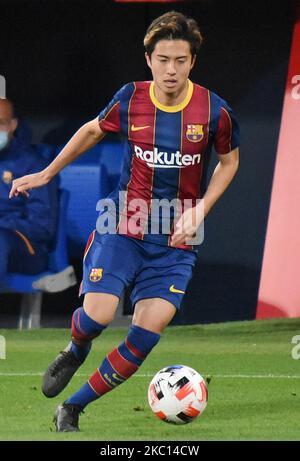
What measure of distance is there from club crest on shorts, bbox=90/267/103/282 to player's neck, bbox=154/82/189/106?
103 cm

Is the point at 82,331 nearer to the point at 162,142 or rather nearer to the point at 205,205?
the point at 205,205

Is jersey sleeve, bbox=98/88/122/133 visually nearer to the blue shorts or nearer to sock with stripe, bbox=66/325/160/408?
the blue shorts

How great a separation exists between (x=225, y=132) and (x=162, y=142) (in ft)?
1.21

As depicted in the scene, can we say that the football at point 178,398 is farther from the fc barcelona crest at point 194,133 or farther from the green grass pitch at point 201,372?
the fc barcelona crest at point 194,133

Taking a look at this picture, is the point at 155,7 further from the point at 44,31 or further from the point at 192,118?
the point at 192,118

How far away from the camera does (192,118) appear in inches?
311

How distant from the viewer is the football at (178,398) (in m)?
7.75

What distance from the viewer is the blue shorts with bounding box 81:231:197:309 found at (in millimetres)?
7730

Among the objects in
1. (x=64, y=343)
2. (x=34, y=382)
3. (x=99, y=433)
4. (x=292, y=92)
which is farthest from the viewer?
(x=292, y=92)

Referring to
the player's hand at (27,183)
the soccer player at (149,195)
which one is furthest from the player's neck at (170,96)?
the player's hand at (27,183)

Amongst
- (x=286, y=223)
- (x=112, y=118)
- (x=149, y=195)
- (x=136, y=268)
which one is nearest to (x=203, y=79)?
(x=286, y=223)

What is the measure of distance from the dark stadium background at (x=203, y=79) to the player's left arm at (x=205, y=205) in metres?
6.48

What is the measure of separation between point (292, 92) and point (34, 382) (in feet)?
17.3

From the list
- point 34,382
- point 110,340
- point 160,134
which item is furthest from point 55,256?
point 160,134
